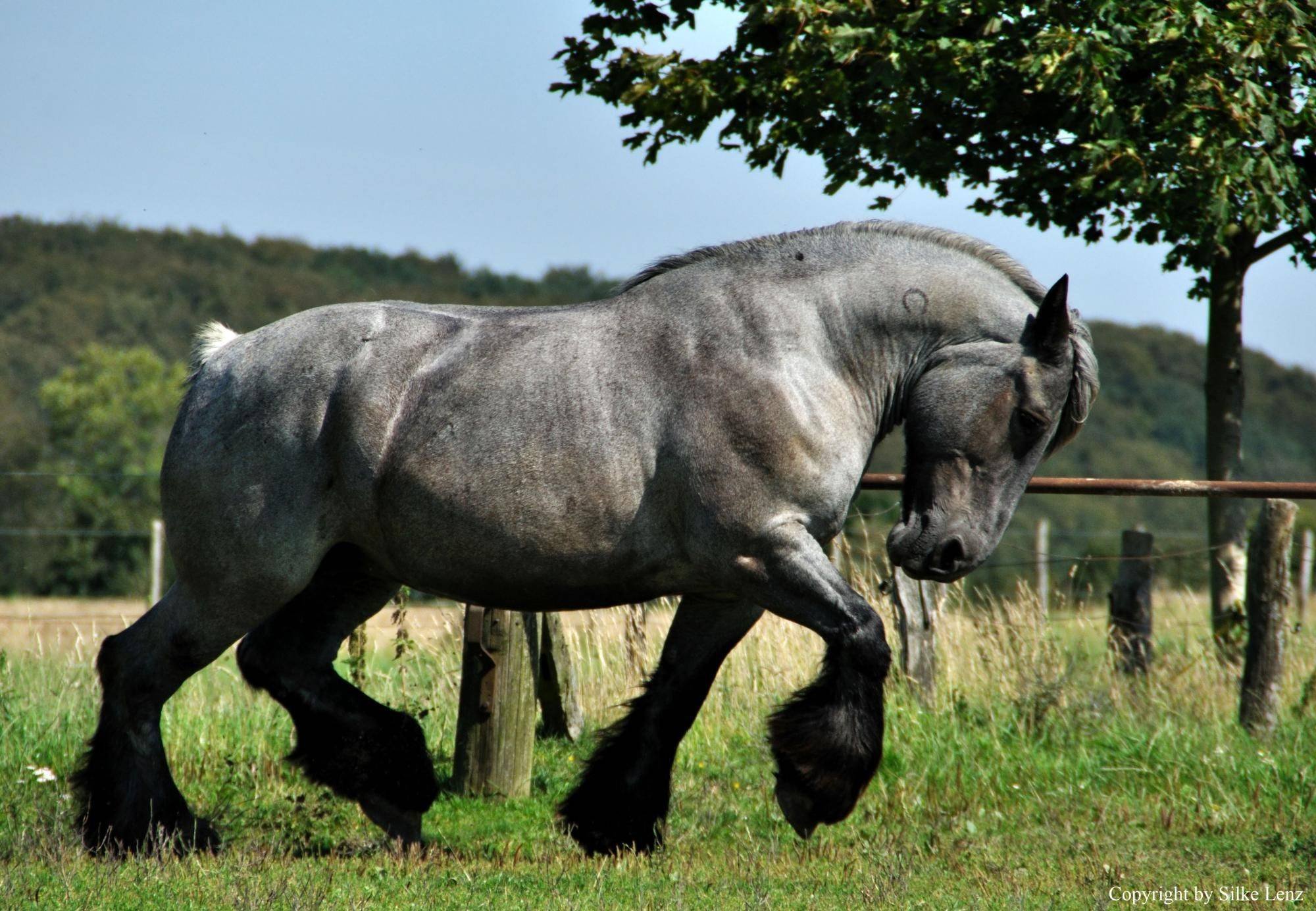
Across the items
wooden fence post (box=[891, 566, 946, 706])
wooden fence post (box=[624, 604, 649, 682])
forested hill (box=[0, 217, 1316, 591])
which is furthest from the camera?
forested hill (box=[0, 217, 1316, 591])

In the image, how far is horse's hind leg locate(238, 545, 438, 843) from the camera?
195 inches

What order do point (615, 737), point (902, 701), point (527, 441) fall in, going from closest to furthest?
point (527, 441), point (615, 737), point (902, 701)

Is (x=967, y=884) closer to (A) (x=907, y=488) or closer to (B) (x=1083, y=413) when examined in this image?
(A) (x=907, y=488)

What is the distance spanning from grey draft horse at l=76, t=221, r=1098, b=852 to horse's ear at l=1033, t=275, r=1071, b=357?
12 mm

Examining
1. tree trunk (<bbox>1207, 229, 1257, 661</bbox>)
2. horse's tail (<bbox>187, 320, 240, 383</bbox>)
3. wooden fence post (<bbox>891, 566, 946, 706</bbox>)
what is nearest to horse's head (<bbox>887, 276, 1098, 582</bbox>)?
horse's tail (<bbox>187, 320, 240, 383</bbox>)

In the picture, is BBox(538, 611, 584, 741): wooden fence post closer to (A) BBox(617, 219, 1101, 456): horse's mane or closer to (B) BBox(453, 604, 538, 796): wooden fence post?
(B) BBox(453, 604, 538, 796): wooden fence post

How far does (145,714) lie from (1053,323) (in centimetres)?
353

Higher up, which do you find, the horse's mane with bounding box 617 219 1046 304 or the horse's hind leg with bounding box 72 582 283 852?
the horse's mane with bounding box 617 219 1046 304

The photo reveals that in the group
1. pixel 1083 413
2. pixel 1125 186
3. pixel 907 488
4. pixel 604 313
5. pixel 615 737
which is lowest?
pixel 615 737

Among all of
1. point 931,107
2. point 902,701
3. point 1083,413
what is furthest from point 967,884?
point 931,107

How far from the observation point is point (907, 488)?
4633mm

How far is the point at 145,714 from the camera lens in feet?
15.4

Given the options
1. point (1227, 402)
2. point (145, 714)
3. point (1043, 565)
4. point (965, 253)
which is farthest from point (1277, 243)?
point (1043, 565)

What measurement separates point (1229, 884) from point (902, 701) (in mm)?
2749
